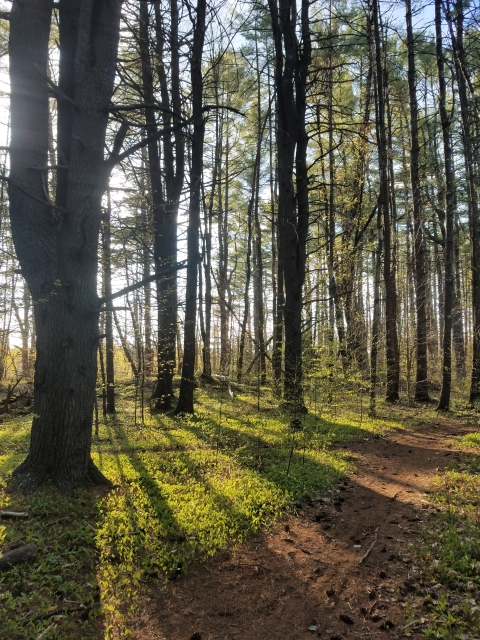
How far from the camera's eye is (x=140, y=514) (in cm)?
444

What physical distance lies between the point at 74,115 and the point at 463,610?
6.25m

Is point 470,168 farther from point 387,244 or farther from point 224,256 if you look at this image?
point 224,256

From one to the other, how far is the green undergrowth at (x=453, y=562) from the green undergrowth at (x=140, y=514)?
1.57 m

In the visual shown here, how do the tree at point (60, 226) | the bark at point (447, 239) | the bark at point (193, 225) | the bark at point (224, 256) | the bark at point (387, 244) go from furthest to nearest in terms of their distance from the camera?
1. the bark at point (224, 256)
2. the bark at point (387, 244)
3. the bark at point (447, 239)
4. the bark at point (193, 225)
5. the tree at point (60, 226)

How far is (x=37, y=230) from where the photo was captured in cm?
463

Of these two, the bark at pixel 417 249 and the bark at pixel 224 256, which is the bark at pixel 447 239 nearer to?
the bark at pixel 417 249

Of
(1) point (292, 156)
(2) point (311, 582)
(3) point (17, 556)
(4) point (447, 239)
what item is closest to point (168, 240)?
(1) point (292, 156)

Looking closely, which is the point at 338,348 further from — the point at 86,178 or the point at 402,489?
the point at 86,178

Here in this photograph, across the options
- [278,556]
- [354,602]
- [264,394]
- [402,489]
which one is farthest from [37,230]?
[264,394]

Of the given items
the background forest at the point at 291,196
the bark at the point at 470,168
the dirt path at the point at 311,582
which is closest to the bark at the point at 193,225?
the background forest at the point at 291,196

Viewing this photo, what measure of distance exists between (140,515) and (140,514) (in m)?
0.02

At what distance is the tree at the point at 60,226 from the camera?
459cm

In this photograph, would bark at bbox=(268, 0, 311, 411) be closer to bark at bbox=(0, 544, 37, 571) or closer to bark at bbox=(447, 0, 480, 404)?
bark at bbox=(447, 0, 480, 404)

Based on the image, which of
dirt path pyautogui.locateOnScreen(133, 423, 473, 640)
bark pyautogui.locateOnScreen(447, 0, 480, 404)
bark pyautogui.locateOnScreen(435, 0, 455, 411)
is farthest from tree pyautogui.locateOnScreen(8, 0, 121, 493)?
bark pyautogui.locateOnScreen(447, 0, 480, 404)
